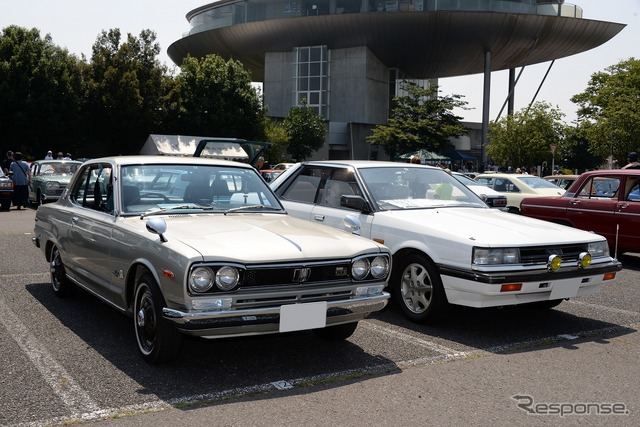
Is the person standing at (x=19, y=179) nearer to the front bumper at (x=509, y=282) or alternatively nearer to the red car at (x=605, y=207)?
the red car at (x=605, y=207)

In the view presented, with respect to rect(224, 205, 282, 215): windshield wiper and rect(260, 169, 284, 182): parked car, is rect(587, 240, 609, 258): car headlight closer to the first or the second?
rect(224, 205, 282, 215): windshield wiper

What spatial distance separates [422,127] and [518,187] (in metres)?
35.5

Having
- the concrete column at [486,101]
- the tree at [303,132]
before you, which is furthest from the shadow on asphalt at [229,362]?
the concrete column at [486,101]

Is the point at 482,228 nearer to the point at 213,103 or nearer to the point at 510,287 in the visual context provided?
the point at 510,287

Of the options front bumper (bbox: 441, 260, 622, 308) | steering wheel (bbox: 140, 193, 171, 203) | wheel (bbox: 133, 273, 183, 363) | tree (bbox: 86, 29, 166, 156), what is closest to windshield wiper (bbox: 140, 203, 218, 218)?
steering wheel (bbox: 140, 193, 171, 203)

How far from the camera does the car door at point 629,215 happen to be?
10.0m

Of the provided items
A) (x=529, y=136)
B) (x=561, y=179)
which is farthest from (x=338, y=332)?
(x=529, y=136)

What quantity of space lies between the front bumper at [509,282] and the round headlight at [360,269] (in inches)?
48.1

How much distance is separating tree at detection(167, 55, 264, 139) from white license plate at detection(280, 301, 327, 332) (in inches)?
1689

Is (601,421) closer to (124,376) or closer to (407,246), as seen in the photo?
(407,246)

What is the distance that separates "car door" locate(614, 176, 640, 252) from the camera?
32.9 feet

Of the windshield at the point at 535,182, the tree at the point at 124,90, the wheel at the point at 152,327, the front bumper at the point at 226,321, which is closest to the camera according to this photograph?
the front bumper at the point at 226,321

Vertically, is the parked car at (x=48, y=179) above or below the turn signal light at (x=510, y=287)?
above

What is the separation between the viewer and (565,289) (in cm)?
588
